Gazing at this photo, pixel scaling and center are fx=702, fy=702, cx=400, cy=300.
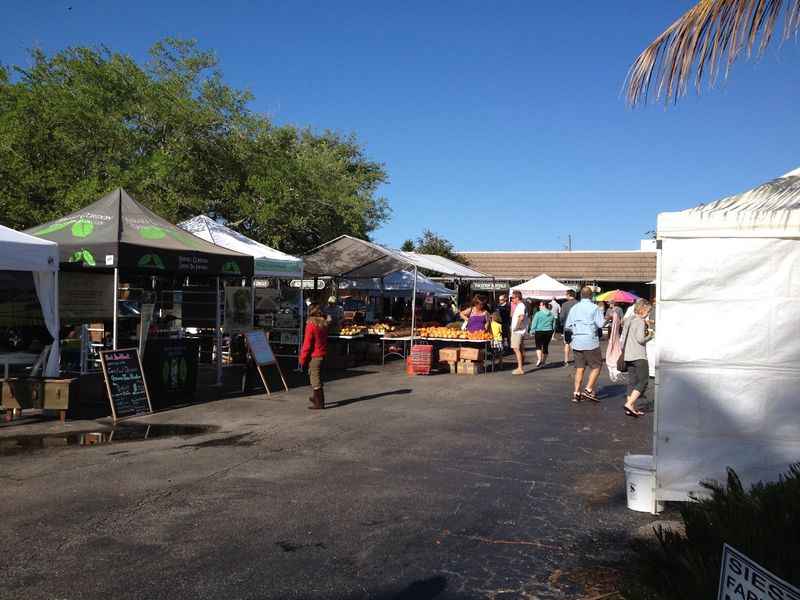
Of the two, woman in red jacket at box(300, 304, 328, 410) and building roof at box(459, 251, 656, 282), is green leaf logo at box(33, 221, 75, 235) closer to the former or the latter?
woman in red jacket at box(300, 304, 328, 410)

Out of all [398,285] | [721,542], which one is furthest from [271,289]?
[721,542]

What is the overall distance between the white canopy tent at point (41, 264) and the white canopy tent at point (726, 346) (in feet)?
27.7

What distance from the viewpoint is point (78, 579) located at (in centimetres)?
442

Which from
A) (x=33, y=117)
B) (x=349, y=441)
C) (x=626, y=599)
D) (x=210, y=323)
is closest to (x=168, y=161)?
(x=33, y=117)

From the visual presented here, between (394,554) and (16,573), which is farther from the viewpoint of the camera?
(394,554)

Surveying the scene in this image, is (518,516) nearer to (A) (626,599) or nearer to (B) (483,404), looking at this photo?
(A) (626,599)

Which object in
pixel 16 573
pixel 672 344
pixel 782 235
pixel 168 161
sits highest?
pixel 168 161

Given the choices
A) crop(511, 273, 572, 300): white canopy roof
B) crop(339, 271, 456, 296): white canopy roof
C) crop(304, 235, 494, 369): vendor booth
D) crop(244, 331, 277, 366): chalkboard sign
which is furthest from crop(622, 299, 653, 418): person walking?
crop(511, 273, 572, 300): white canopy roof

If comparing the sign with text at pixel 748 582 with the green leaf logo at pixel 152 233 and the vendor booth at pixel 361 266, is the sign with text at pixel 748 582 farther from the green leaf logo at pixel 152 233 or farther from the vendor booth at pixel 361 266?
the vendor booth at pixel 361 266

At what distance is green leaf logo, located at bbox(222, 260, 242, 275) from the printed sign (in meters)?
2.58

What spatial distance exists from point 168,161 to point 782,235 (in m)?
19.0

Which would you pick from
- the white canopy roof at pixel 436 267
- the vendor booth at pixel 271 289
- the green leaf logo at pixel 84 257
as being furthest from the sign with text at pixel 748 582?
the white canopy roof at pixel 436 267

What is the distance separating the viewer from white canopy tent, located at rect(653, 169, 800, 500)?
5.31 meters

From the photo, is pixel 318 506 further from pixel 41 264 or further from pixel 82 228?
pixel 82 228
